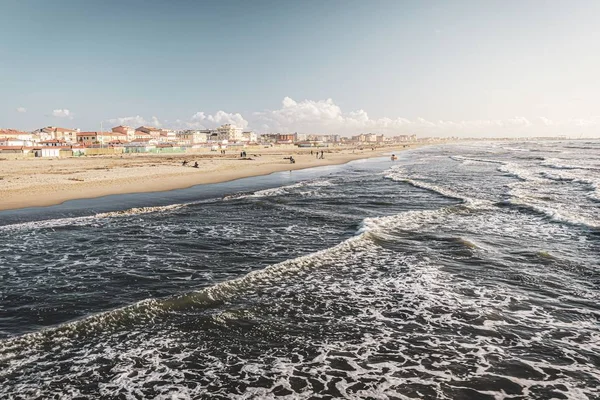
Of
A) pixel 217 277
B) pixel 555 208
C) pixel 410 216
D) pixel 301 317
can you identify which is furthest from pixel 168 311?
pixel 555 208

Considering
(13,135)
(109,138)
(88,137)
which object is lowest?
(13,135)

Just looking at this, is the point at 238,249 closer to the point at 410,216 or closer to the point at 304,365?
the point at 304,365

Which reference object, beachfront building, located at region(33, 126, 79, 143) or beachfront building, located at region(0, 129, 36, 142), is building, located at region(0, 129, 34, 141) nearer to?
beachfront building, located at region(0, 129, 36, 142)

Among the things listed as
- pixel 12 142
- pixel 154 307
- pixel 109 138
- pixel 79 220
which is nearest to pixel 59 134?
pixel 109 138

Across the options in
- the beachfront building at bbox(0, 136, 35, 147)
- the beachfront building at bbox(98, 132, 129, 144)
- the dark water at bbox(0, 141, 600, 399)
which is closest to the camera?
the dark water at bbox(0, 141, 600, 399)

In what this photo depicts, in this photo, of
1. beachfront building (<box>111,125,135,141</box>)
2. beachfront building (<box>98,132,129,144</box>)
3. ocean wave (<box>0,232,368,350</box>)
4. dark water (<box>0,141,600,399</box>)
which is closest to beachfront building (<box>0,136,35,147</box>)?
beachfront building (<box>98,132,129,144</box>)

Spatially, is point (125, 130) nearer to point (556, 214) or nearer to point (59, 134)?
point (59, 134)

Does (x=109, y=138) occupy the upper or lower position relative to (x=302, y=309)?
upper

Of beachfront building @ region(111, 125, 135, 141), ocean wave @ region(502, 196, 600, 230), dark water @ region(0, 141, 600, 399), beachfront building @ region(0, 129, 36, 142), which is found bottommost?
dark water @ region(0, 141, 600, 399)

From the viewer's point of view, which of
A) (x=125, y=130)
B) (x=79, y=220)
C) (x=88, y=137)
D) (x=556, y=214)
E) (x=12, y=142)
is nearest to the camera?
(x=79, y=220)
